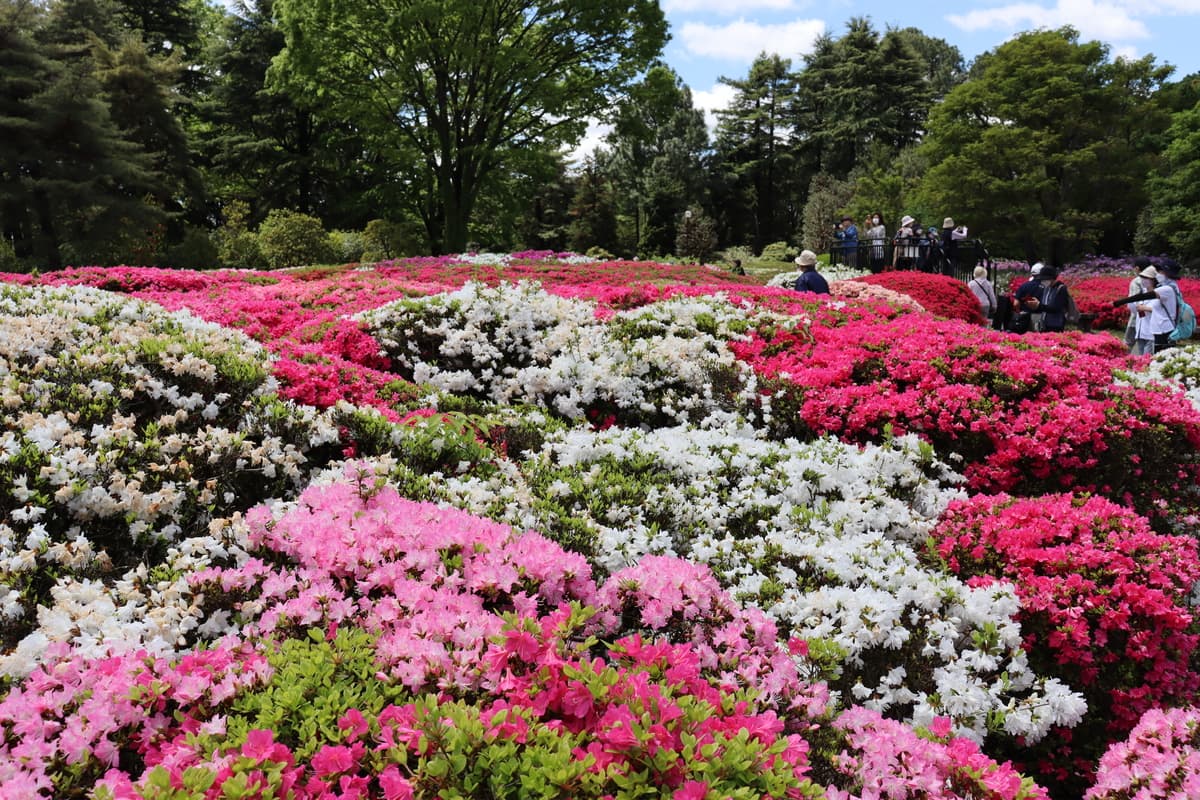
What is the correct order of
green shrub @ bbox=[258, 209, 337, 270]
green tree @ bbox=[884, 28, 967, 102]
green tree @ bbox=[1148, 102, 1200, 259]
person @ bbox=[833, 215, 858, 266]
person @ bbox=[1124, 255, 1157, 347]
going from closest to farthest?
person @ bbox=[1124, 255, 1157, 347] → person @ bbox=[833, 215, 858, 266] → green shrub @ bbox=[258, 209, 337, 270] → green tree @ bbox=[1148, 102, 1200, 259] → green tree @ bbox=[884, 28, 967, 102]

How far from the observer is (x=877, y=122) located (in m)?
53.9

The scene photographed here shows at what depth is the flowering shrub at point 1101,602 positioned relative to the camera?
11.1ft

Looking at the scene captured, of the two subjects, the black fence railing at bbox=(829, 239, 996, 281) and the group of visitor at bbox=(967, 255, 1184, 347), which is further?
Answer: the black fence railing at bbox=(829, 239, 996, 281)

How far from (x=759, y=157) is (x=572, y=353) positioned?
5887 cm

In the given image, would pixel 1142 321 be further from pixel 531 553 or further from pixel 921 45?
pixel 921 45

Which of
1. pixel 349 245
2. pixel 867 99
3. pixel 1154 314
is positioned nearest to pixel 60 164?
pixel 349 245

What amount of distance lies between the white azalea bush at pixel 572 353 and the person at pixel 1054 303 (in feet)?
21.7

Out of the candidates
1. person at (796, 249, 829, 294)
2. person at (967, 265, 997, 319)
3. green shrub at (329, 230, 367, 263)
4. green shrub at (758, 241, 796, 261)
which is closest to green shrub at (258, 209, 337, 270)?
green shrub at (329, 230, 367, 263)

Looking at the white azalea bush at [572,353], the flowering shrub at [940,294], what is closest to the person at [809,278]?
the flowering shrub at [940,294]

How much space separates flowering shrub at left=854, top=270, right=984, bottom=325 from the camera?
45.7 ft

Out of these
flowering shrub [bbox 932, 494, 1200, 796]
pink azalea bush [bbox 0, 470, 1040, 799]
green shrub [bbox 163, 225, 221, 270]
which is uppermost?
green shrub [bbox 163, 225, 221, 270]

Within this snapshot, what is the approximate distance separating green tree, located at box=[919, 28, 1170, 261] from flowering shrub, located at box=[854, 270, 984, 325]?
71.5 ft

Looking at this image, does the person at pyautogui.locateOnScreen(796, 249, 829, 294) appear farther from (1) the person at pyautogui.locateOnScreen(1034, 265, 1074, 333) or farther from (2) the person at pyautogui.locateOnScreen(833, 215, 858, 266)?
(2) the person at pyautogui.locateOnScreen(833, 215, 858, 266)

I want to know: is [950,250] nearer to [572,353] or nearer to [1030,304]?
[1030,304]
